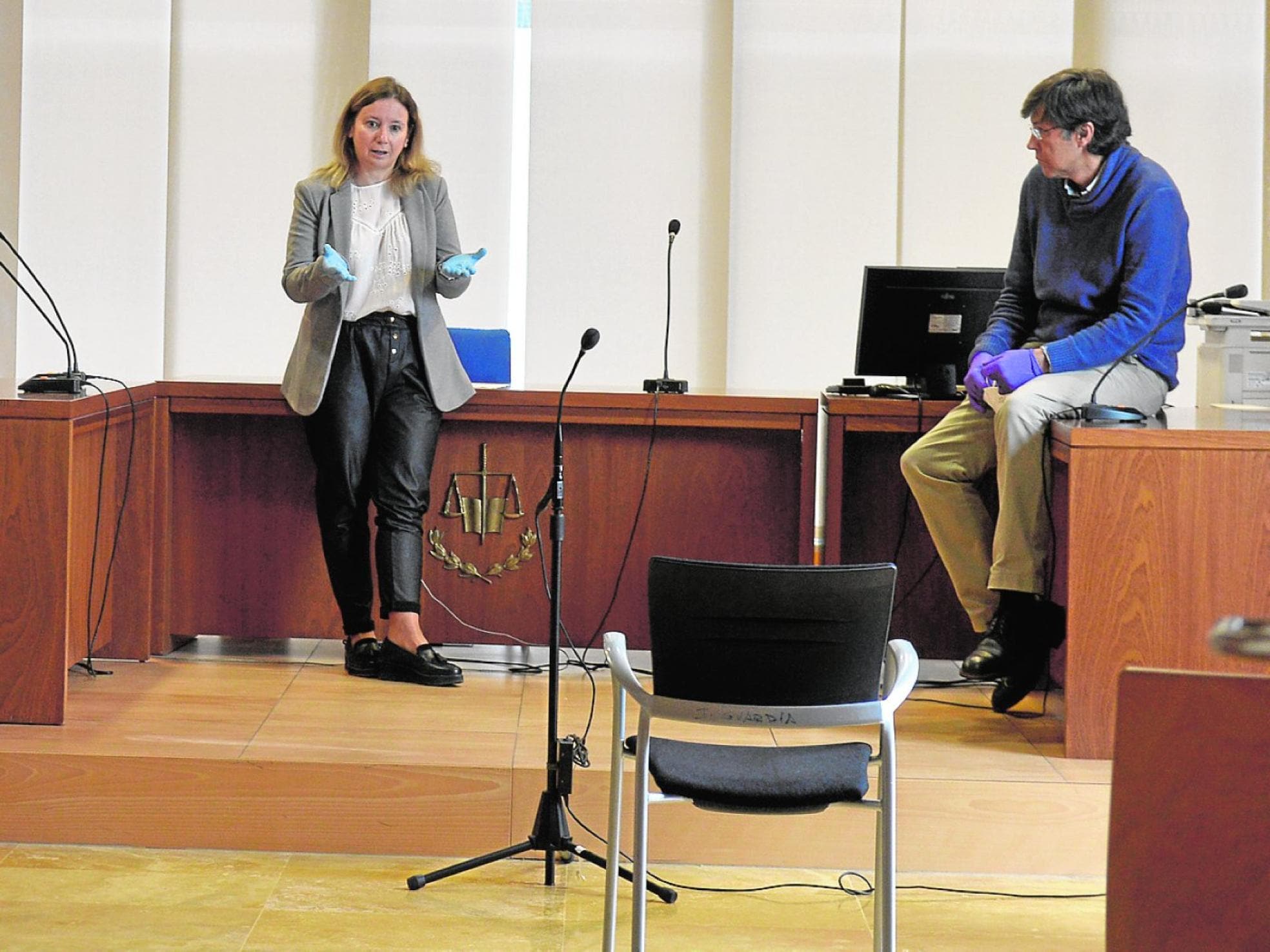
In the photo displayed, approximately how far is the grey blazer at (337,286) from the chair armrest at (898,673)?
1.78m

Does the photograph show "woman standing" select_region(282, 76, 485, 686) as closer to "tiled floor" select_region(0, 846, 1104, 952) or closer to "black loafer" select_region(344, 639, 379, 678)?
"black loafer" select_region(344, 639, 379, 678)

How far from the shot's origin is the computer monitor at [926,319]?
396cm

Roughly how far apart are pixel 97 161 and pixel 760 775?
16.7 ft

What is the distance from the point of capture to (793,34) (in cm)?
627

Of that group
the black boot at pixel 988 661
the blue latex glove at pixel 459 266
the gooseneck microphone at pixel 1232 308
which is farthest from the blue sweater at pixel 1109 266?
the blue latex glove at pixel 459 266

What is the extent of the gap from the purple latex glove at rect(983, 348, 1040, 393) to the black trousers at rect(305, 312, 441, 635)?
1459 millimetres

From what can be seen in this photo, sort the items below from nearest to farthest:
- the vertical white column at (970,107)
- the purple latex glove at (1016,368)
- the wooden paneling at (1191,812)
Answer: the wooden paneling at (1191,812)
the purple latex glove at (1016,368)
the vertical white column at (970,107)

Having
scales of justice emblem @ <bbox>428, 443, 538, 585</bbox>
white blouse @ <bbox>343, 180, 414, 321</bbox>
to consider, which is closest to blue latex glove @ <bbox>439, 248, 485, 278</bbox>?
white blouse @ <bbox>343, 180, 414, 321</bbox>

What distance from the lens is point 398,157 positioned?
388cm

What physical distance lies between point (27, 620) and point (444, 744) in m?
0.96

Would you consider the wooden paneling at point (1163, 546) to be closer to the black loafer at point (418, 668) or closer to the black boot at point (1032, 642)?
the black boot at point (1032, 642)

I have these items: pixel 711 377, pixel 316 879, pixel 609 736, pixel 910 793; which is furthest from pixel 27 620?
pixel 711 377

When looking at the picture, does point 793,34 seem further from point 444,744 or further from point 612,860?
point 612,860

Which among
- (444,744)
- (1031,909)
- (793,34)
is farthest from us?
(793,34)
